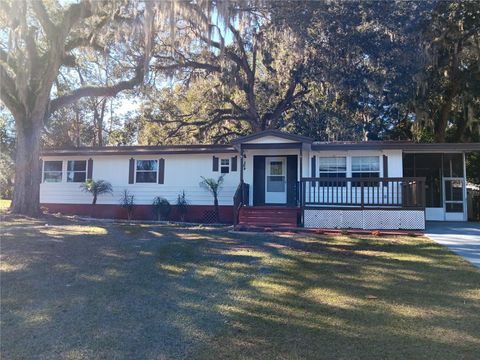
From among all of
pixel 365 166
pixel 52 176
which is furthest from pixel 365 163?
pixel 52 176

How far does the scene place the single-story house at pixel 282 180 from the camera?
14258 mm

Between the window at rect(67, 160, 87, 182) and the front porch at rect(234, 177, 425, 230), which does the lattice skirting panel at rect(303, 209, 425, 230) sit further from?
the window at rect(67, 160, 87, 182)

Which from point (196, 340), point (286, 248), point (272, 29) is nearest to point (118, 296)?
point (196, 340)

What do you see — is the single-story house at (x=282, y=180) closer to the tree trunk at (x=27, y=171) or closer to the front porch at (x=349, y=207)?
the front porch at (x=349, y=207)

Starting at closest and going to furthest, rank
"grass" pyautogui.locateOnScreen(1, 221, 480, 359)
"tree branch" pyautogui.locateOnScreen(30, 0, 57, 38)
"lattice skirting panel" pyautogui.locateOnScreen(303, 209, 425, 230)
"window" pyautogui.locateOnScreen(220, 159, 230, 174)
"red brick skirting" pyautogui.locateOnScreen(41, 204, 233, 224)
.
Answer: "grass" pyautogui.locateOnScreen(1, 221, 480, 359) → "lattice skirting panel" pyautogui.locateOnScreen(303, 209, 425, 230) → "tree branch" pyautogui.locateOnScreen(30, 0, 57, 38) → "red brick skirting" pyautogui.locateOnScreen(41, 204, 233, 224) → "window" pyautogui.locateOnScreen(220, 159, 230, 174)

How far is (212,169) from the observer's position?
17.8 m

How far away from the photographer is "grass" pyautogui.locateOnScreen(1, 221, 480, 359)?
4.38 metres

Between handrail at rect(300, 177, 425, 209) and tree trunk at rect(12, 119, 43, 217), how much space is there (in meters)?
9.93

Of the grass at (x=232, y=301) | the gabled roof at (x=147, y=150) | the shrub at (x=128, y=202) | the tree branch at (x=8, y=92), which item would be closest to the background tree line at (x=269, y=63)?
the tree branch at (x=8, y=92)

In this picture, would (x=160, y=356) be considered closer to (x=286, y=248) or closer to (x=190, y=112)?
(x=286, y=248)

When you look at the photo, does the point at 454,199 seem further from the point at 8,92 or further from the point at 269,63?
the point at 8,92

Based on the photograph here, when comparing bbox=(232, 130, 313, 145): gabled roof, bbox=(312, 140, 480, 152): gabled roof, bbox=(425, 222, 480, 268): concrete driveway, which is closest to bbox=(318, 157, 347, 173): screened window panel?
bbox=(312, 140, 480, 152): gabled roof

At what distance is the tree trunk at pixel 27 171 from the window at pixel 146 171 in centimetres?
420

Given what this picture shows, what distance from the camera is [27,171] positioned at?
617 inches
